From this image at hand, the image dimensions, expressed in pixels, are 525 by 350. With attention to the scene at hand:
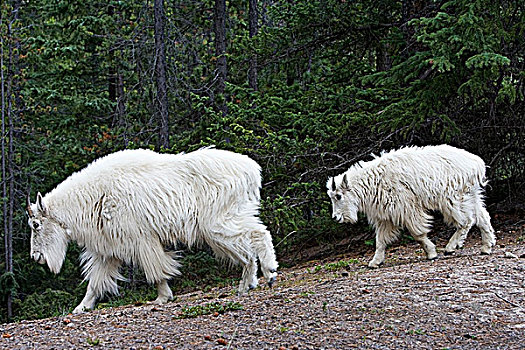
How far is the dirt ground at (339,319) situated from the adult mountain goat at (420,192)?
1.28 metres

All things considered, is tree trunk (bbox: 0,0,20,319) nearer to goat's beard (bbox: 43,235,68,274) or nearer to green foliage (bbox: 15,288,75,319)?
green foliage (bbox: 15,288,75,319)

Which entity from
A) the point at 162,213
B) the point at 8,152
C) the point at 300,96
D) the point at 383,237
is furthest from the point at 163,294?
the point at 8,152

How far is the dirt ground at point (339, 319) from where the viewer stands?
5277 mm

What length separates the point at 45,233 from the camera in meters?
8.44

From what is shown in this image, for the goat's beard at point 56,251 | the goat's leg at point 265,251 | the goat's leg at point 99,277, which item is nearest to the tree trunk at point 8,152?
the goat's beard at point 56,251

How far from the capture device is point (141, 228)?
798cm

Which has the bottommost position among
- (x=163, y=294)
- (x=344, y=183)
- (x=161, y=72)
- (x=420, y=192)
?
(x=163, y=294)

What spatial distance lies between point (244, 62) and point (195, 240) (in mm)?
8144

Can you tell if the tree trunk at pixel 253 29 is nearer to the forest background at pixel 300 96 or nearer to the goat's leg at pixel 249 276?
the forest background at pixel 300 96

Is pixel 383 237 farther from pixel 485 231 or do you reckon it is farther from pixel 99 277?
pixel 99 277

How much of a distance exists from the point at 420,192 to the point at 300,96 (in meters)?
5.54

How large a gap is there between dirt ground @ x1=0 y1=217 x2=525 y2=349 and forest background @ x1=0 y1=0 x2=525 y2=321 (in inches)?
145

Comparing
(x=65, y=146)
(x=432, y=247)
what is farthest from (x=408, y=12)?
(x=65, y=146)

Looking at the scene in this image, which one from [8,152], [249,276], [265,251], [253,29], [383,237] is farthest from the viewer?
[8,152]
